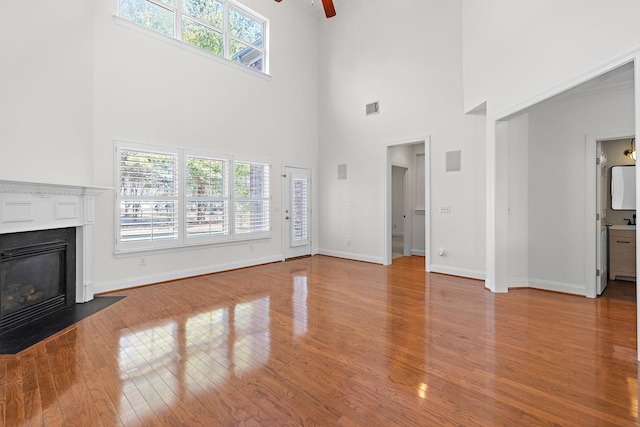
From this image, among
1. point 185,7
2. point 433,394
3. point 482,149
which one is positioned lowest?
point 433,394

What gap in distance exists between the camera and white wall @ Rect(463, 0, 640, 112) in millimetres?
2545

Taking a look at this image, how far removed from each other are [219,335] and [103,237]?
2.64 m

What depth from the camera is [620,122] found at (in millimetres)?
3918

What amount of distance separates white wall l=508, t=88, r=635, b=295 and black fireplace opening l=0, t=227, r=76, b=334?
5.99 meters

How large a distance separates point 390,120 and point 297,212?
286 centimetres

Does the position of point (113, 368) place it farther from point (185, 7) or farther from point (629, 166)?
point (629, 166)

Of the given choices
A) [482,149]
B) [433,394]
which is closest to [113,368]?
[433,394]

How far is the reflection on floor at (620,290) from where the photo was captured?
4043 mm

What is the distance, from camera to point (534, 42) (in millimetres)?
3445

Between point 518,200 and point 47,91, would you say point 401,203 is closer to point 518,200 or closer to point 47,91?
point 518,200

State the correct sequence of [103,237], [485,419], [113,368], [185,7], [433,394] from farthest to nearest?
[185,7] → [103,237] → [113,368] → [433,394] → [485,419]

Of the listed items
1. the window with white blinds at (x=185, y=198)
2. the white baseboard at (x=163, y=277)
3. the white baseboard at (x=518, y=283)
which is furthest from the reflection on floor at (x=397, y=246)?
the window with white blinds at (x=185, y=198)

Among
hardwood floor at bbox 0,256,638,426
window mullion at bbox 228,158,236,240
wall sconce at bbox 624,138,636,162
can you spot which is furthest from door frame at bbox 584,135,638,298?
window mullion at bbox 228,158,236,240

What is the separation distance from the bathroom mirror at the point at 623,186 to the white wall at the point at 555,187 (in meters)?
1.29
